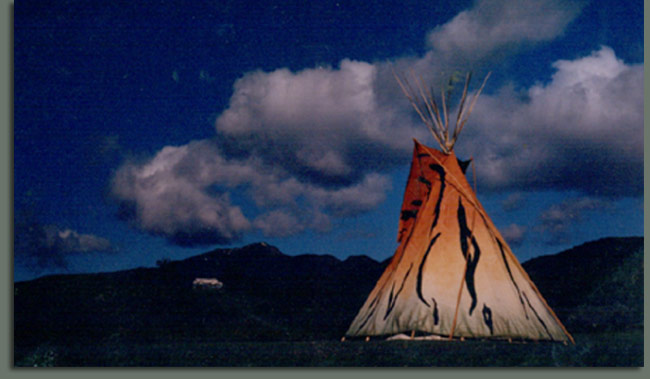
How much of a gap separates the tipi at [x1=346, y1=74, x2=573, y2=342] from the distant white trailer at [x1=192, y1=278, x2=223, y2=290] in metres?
1.04

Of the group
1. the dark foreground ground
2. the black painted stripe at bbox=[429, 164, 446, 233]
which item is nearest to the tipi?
the black painted stripe at bbox=[429, 164, 446, 233]

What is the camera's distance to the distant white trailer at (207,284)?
4902mm

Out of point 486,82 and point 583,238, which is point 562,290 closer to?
point 583,238

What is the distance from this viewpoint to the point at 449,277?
4.72 metres

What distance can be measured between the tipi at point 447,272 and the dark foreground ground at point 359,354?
0.38ft

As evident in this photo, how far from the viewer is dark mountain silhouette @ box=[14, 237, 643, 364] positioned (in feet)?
15.1

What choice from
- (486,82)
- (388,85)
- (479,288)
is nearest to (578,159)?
(486,82)

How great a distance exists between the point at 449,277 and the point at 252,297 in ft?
4.72

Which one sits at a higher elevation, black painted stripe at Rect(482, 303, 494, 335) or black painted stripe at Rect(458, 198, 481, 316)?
black painted stripe at Rect(458, 198, 481, 316)

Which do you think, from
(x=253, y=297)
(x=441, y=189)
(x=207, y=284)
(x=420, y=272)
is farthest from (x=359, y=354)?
(x=441, y=189)

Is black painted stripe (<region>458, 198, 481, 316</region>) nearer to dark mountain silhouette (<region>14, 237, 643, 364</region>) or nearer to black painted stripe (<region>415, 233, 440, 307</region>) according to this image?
black painted stripe (<region>415, 233, 440, 307</region>)

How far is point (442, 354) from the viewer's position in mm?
4434

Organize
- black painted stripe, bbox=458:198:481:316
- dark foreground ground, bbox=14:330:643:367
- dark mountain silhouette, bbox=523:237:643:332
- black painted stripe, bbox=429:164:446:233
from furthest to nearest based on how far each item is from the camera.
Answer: black painted stripe, bbox=429:164:446:233, black painted stripe, bbox=458:198:481:316, dark mountain silhouette, bbox=523:237:643:332, dark foreground ground, bbox=14:330:643:367

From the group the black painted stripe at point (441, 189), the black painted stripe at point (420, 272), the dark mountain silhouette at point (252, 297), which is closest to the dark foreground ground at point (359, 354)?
the dark mountain silhouette at point (252, 297)
